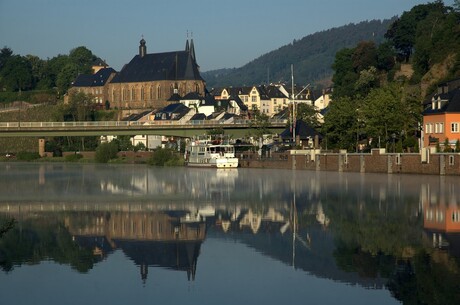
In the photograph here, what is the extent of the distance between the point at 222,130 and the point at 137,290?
312 ft

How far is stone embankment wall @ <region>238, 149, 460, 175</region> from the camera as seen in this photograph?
76588mm

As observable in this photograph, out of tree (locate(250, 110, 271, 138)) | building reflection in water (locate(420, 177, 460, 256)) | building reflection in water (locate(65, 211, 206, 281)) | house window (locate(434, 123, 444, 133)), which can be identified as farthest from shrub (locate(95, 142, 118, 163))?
building reflection in water (locate(65, 211, 206, 281))

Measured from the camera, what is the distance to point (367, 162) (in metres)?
87.3

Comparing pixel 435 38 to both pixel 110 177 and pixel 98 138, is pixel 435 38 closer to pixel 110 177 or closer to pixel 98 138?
pixel 110 177

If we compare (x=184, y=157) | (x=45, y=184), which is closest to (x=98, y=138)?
(x=184, y=157)

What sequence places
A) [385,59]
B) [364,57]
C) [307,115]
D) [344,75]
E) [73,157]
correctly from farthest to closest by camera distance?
1. [73,157]
2. [344,75]
3. [385,59]
4. [364,57]
5. [307,115]

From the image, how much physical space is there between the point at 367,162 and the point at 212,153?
30.3 m

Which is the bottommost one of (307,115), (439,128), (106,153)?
(106,153)

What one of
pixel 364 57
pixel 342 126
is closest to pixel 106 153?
pixel 364 57

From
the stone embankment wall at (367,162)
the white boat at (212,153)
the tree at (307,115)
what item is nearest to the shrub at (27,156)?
the tree at (307,115)

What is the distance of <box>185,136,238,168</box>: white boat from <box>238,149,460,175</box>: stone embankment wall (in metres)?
2.43

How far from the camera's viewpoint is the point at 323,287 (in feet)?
106

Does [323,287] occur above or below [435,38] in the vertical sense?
below

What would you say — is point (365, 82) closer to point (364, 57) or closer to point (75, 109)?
point (364, 57)
